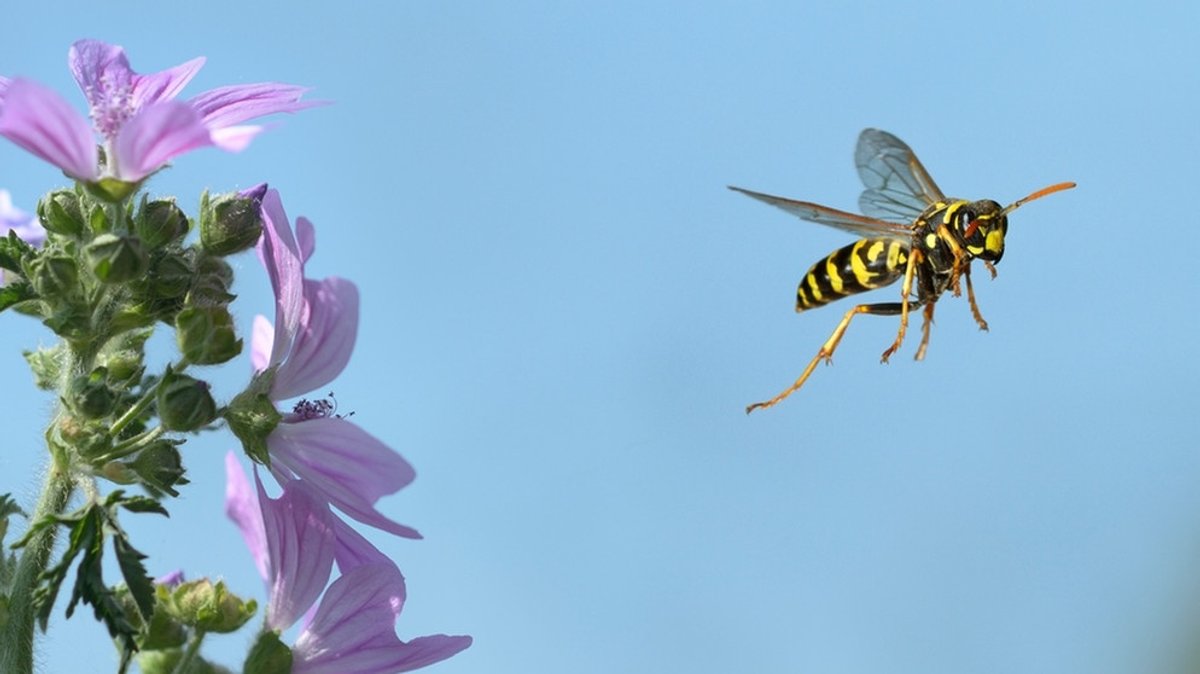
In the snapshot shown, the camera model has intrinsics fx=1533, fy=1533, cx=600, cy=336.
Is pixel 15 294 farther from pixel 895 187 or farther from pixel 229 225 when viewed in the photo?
pixel 895 187

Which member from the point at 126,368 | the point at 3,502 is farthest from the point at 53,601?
the point at 126,368

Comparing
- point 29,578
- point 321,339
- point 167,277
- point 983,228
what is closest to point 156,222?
point 167,277

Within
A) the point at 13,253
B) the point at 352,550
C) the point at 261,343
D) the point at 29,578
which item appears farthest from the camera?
the point at 261,343

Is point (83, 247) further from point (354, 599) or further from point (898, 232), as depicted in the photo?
point (898, 232)

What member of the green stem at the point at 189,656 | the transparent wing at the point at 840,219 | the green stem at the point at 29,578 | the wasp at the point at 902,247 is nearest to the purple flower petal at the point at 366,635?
the green stem at the point at 189,656

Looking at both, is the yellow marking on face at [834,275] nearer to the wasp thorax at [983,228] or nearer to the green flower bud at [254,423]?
the wasp thorax at [983,228]

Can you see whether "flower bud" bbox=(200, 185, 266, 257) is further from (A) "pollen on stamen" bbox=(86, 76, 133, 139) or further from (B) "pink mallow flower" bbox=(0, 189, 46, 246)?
(B) "pink mallow flower" bbox=(0, 189, 46, 246)

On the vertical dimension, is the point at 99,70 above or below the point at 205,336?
above
